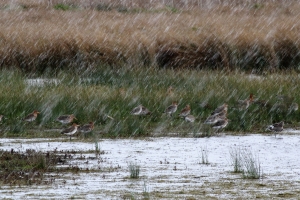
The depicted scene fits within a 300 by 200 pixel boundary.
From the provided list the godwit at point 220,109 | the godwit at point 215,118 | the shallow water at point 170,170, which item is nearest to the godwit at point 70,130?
the shallow water at point 170,170

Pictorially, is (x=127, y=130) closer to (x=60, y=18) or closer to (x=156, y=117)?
(x=156, y=117)

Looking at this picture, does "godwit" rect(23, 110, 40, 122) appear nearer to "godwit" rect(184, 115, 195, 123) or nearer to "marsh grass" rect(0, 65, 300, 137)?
"marsh grass" rect(0, 65, 300, 137)

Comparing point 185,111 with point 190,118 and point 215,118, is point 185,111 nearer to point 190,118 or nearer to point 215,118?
point 190,118

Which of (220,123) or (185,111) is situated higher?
(185,111)

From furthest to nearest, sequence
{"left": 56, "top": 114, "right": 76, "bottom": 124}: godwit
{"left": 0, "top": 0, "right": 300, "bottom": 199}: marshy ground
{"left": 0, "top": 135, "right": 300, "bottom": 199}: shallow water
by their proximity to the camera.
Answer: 1. {"left": 56, "top": 114, "right": 76, "bottom": 124}: godwit
2. {"left": 0, "top": 0, "right": 300, "bottom": 199}: marshy ground
3. {"left": 0, "top": 135, "right": 300, "bottom": 199}: shallow water

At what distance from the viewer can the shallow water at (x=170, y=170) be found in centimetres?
976

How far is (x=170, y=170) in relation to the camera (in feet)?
38.5

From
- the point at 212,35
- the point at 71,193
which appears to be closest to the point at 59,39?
the point at 212,35

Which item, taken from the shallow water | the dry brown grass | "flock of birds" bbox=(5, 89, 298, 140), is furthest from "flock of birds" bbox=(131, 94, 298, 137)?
the dry brown grass

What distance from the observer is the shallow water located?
9758 millimetres

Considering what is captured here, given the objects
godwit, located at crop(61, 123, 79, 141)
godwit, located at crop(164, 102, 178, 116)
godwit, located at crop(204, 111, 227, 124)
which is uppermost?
godwit, located at crop(164, 102, 178, 116)

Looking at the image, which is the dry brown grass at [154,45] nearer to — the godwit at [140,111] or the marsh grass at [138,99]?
the marsh grass at [138,99]

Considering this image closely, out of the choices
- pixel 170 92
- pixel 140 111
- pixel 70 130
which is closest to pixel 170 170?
pixel 70 130

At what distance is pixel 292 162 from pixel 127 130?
4.73 meters
